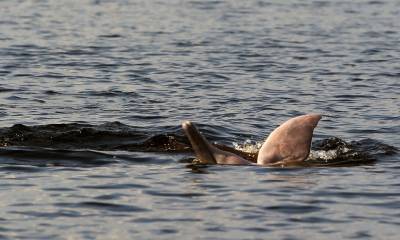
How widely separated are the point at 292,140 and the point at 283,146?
0.13 m

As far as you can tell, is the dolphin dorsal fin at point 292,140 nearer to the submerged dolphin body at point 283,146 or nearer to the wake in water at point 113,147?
the submerged dolphin body at point 283,146

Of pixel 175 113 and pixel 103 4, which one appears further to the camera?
pixel 103 4

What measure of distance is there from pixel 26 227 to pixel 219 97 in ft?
30.9

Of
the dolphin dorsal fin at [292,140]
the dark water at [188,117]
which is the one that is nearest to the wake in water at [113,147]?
the dark water at [188,117]

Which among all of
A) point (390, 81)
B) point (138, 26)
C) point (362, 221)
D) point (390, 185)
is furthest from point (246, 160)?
point (138, 26)

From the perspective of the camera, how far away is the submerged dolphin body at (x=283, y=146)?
13148mm

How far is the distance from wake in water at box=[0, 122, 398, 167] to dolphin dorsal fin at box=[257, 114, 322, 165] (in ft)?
1.55

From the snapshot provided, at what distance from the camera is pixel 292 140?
1323cm

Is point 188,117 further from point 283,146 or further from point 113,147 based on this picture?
point 283,146

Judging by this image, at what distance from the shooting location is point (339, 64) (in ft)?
79.0

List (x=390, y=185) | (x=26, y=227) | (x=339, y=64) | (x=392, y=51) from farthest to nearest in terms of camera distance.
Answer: (x=392, y=51), (x=339, y=64), (x=390, y=185), (x=26, y=227)

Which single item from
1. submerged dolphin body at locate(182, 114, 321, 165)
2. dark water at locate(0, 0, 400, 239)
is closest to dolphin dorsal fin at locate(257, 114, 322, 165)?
submerged dolphin body at locate(182, 114, 321, 165)

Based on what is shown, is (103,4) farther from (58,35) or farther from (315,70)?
(315,70)

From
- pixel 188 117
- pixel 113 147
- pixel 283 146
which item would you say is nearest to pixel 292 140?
pixel 283 146
